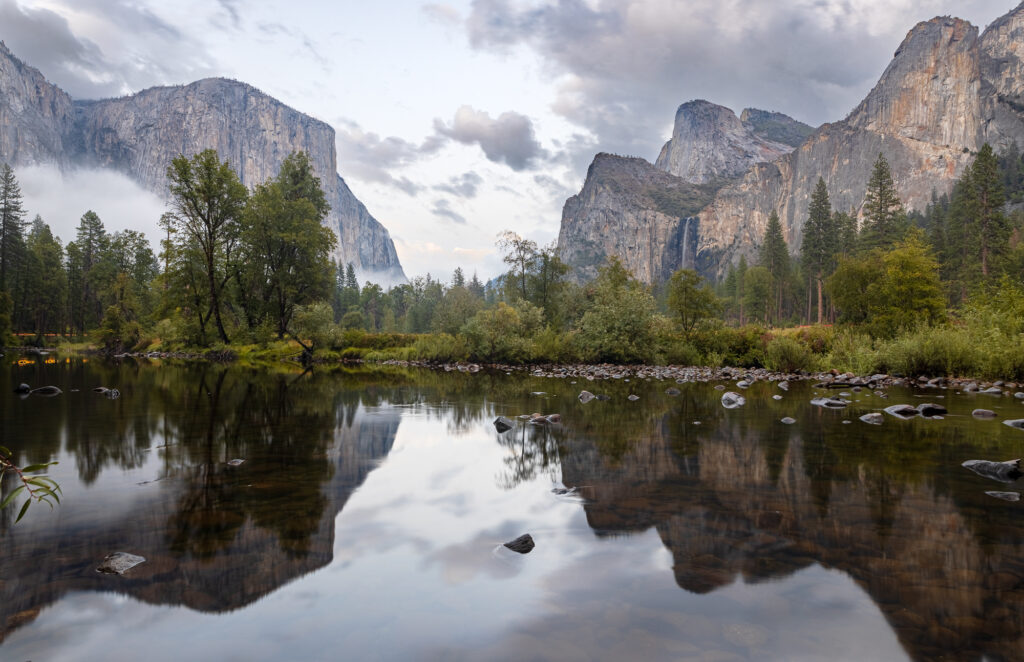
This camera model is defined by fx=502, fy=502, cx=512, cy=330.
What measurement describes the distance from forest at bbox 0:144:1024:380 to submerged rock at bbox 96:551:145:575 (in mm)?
28212

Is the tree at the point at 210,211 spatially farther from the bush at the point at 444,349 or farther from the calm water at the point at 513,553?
the calm water at the point at 513,553

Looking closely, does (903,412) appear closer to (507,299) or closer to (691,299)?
(691,299)

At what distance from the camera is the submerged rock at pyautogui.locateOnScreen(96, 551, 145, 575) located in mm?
4297

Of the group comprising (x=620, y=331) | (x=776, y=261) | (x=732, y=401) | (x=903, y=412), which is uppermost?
(x=776, y=261)

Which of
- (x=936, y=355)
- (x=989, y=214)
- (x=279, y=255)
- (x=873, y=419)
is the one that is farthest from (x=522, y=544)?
(x=989, y=214)

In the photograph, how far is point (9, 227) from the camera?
66438 millimetres

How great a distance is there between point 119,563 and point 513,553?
138 inches

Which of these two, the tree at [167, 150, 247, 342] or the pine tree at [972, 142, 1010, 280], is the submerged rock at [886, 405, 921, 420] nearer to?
the tree at [167, 150, 247, 342]

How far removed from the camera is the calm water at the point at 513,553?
348 cm

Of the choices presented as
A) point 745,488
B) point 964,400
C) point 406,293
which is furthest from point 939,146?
point 745,488

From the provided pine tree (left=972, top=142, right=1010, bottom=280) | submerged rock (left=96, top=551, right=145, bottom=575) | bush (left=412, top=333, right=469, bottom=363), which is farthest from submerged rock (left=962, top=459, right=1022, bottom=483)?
pine tree (left=972, top=142, right=1010, bottom=280)

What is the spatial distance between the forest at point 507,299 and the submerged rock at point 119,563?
92.6 ft

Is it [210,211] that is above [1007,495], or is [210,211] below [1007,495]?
above

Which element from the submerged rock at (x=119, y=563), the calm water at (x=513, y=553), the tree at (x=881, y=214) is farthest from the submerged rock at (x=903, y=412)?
the tree at (x=881, y=214)
